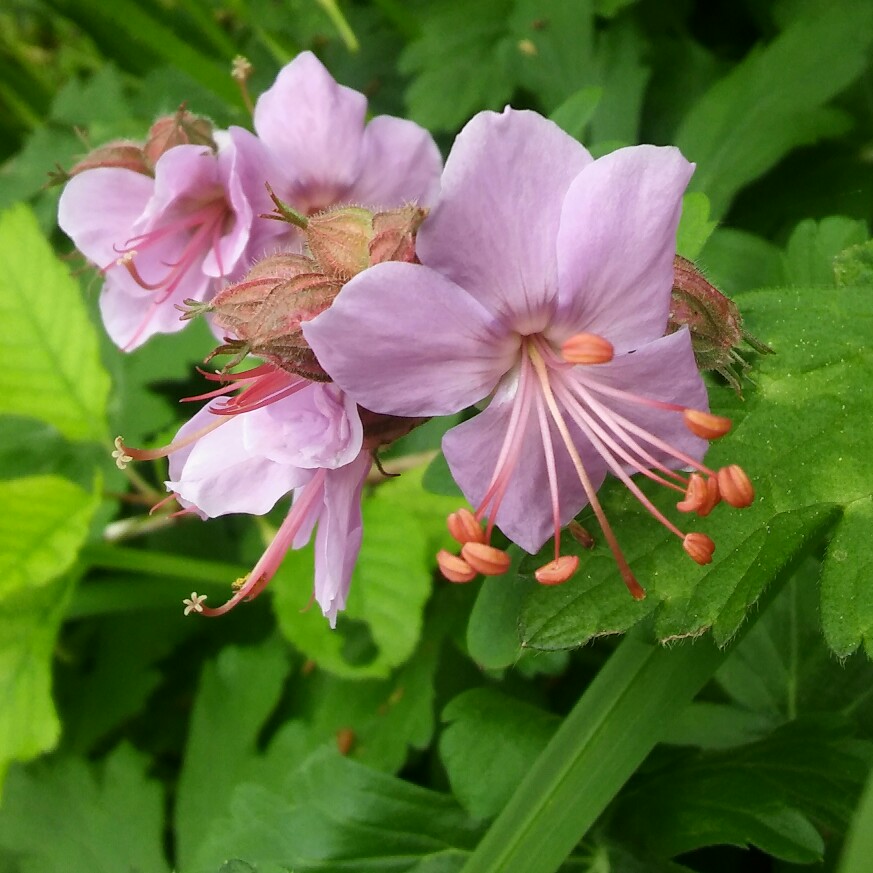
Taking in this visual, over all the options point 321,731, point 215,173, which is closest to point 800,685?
point 321,731

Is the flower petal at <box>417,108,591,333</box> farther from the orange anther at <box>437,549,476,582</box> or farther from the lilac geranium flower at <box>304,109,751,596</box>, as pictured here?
the orange anther at <box>437,549,476,582</box>

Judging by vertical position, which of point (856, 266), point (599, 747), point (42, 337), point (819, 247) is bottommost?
point (599, 747)

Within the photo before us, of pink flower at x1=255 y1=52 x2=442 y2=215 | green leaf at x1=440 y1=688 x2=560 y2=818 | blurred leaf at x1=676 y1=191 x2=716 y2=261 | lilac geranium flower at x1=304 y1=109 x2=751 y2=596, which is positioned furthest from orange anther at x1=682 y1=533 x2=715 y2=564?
pink flower at x1=255 y1=52 x2=442 y2=215

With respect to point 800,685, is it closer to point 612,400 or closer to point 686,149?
point 612,400

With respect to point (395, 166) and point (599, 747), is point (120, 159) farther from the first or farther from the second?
point (599, 747)

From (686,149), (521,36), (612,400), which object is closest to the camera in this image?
(612,400)

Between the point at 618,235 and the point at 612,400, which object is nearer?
the point at 618,235

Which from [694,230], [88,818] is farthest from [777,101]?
[88,818]
